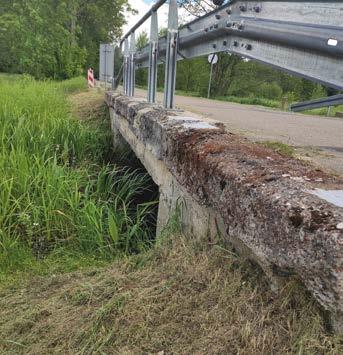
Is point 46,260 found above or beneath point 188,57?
beneath

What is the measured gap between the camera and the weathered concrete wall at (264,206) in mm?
1163

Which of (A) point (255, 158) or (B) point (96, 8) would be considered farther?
(B) point (96, 8)

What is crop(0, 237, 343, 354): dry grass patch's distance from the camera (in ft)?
4.34

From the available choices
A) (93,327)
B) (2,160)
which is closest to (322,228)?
(93,327)

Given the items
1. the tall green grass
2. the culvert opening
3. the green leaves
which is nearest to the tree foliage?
the culvert opening

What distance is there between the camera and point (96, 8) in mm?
47062

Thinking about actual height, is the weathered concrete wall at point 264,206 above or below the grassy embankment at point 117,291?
above

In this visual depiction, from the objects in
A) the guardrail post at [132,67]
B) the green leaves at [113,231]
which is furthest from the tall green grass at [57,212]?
the guardrail post at [132,67]

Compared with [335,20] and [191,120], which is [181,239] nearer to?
[191,120]

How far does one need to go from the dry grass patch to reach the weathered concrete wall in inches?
3.4

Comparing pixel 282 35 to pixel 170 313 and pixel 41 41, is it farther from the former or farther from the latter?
pixel 41 41

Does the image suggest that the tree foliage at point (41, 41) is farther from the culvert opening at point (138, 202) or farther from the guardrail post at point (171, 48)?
the guardrail post at point (171, 48)

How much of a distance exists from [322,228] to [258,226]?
28 centimetres

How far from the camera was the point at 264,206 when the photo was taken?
139 cm
